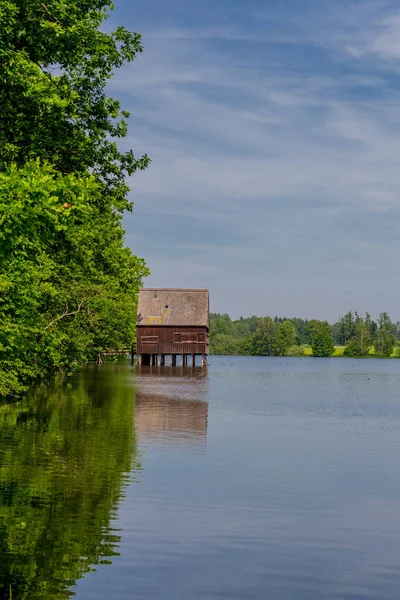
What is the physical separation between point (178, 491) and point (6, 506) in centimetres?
444

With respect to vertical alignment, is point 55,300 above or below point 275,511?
above

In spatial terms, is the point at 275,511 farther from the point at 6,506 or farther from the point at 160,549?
the point at 6,506

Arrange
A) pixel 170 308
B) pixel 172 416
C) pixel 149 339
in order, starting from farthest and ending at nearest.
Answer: pixel 149 339, pixel 170 308, pixel 172 416

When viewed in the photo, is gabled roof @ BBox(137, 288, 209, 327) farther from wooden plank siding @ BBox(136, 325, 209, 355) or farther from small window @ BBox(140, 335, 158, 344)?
small window @ BBox(140, 335, 158, 344)

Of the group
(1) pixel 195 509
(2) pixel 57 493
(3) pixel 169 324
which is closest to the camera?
(1) pixel 195 509

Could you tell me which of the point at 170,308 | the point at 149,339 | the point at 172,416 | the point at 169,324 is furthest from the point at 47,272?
the point at 149,339

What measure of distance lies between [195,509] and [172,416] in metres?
20.0

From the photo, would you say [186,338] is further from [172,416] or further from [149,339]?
[172,416]

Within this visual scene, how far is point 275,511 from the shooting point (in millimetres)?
17703

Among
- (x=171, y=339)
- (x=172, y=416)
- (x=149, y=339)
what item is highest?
(x=171, y=339)

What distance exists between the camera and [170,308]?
105125 millimetres

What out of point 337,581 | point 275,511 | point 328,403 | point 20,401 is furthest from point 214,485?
point 328,403

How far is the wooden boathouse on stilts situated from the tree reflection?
223ft

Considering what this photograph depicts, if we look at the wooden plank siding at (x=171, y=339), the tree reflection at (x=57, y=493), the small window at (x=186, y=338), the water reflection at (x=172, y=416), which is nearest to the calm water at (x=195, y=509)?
the tree reflection at (x=57, y=493)
